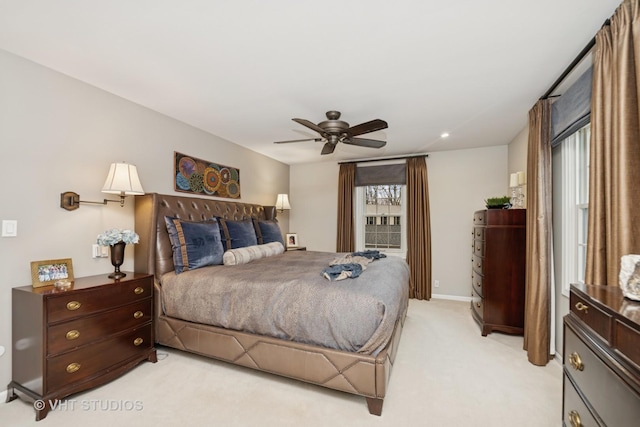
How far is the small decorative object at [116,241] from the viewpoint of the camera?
7.91 ft

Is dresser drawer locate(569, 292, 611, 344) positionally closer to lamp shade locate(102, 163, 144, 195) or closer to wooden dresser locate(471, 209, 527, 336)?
wooden dresser locate(471, 209, 527, 336)

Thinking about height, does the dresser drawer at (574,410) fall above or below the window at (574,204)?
below

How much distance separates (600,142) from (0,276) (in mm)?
4173

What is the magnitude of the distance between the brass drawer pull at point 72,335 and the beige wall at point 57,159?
0.49m

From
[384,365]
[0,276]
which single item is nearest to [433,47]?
[384,365]

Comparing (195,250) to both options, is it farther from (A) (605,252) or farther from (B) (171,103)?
(A) (605,252)

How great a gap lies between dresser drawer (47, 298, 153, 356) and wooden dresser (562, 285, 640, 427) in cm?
304

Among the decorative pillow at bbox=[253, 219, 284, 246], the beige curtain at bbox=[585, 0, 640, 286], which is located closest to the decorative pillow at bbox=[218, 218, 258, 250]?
the decorative pillow at bbox=[253, 219, 284, 246]

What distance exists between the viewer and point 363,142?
10.5ft

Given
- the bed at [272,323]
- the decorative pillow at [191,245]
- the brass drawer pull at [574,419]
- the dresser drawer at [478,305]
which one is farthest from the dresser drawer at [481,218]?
the decorative pillow at [191,245]

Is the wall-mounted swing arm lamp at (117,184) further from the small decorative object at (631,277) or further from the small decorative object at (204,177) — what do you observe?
the small decorative object at (631,277)

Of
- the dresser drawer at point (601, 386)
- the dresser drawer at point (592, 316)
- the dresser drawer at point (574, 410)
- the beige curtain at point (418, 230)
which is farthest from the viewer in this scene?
the beige curtain at point (418, 230)

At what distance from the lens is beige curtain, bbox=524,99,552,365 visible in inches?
104

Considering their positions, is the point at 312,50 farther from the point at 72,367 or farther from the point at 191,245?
the point at 72,367
